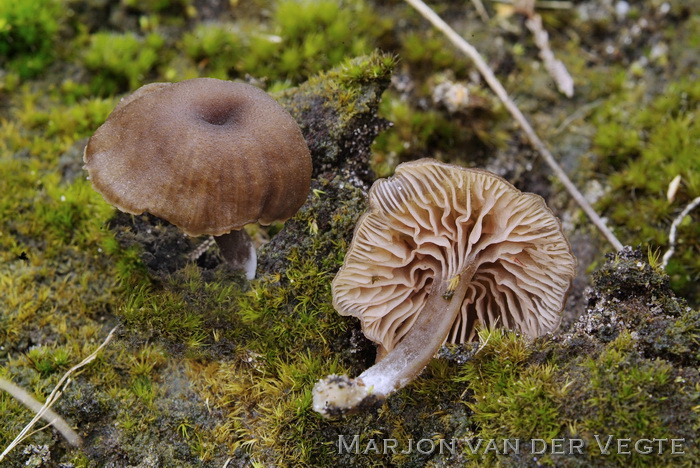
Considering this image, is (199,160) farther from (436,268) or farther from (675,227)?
(675,227)

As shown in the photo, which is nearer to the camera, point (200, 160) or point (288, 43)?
point (200, 160)

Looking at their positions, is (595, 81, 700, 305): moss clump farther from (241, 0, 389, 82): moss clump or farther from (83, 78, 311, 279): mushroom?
(83, 78, 311, 279): mushroom

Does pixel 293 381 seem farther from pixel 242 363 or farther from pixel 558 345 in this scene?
pixel 558 345

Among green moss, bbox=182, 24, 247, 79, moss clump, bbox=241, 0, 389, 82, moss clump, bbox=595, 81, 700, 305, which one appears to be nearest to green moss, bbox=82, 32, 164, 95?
→ green moss, bbox=182, 24, 247, 79

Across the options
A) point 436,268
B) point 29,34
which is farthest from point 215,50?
point 436,268

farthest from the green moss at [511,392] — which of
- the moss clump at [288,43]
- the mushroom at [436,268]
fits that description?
the moss clump at [288,43]

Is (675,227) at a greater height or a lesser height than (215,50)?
greater

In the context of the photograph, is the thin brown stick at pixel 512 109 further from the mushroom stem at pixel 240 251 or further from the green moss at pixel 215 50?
the mushroom stem at pixel 240 251

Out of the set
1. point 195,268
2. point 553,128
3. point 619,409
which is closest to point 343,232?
point 195,268
